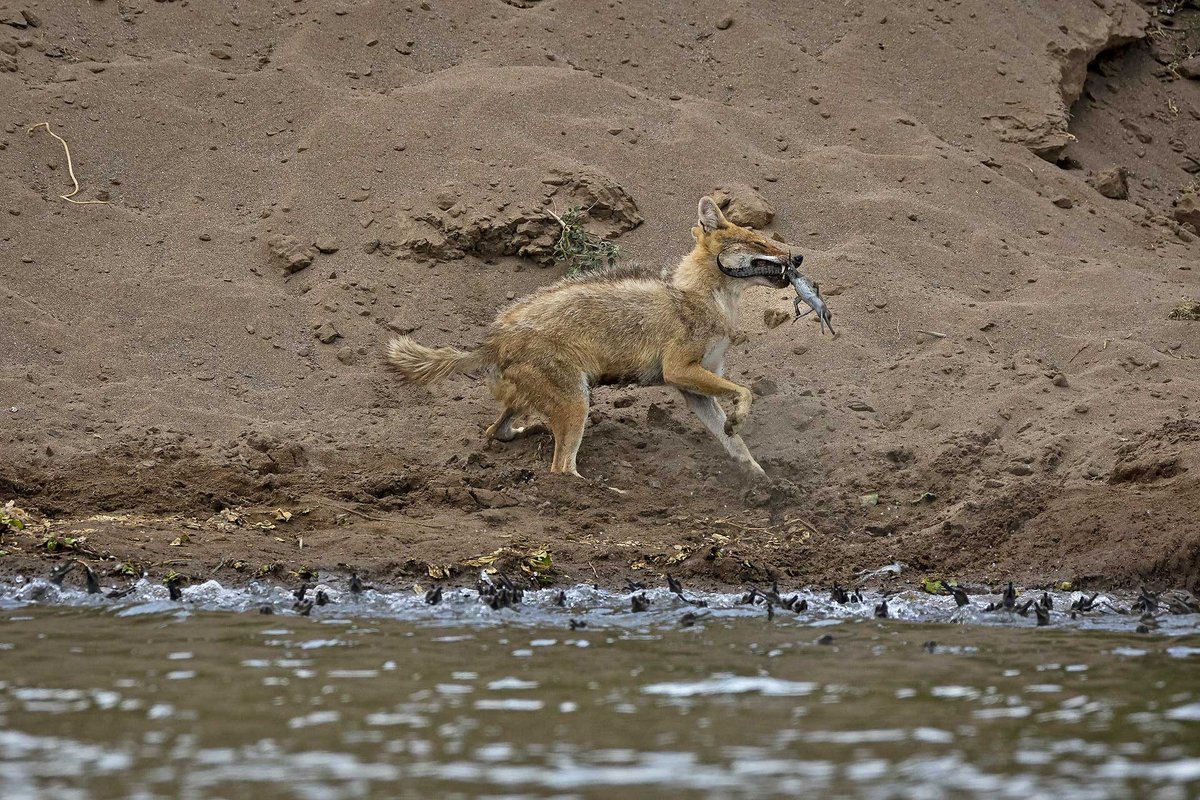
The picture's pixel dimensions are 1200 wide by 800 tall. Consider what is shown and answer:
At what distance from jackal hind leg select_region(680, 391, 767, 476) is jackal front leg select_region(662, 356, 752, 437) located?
0.10 metres

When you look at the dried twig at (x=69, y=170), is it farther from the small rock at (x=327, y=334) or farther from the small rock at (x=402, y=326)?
the small rock at (x=402, y=326)

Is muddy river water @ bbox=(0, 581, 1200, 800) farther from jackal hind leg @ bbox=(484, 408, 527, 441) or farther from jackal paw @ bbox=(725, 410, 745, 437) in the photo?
jackal hind leg @ bbox=(484, 408, 527, 441)

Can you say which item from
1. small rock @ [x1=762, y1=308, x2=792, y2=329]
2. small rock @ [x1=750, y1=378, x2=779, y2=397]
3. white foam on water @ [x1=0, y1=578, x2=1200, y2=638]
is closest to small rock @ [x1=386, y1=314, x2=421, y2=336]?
small rock @ [x1=750, y1=378, x2=779, y2=397]

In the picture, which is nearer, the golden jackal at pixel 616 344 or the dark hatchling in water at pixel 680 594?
the dark hatchling in water at pixel 680 594

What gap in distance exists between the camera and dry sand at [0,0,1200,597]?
9.11 metres

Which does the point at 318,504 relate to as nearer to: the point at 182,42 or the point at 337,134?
the point at 337,134

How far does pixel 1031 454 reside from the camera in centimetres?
977

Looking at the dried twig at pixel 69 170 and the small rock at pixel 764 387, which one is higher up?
the dried twig at pixel 69 170

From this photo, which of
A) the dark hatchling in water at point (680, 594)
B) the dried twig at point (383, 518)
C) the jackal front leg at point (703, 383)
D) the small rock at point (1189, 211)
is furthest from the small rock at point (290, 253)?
the small rock at point (1189, 211)

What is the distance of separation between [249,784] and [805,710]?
2.11 metres

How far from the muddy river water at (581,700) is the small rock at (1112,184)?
25.5ft

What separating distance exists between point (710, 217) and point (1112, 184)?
18.5 ft

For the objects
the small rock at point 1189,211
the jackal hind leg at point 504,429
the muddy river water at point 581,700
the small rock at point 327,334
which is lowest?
the muddy river water at point 581,700

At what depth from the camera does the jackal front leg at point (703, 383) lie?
33.1 feet
